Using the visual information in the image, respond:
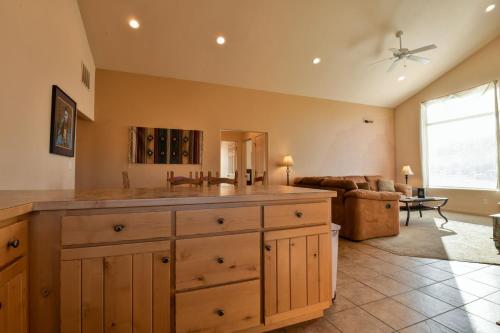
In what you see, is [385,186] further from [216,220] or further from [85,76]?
[85,76]

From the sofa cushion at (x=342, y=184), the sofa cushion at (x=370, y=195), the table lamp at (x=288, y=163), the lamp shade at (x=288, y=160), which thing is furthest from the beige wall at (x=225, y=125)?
the sofa cushion at (x=370, y=195)

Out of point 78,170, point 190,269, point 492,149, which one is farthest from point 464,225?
point 78,170

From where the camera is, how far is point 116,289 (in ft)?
3.94

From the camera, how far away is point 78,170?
4.43m

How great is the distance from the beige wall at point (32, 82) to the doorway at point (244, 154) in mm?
3756

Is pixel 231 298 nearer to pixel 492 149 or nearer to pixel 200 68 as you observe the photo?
pixel 200 68

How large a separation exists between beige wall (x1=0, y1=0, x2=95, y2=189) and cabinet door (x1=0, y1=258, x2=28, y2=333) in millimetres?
1096

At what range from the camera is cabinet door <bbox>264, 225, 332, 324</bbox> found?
4.95 ft

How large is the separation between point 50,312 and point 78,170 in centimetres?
403

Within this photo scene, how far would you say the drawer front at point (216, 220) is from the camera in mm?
1316

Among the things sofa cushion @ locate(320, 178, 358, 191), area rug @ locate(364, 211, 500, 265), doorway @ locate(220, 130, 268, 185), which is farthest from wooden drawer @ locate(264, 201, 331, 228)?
doorway @ locate(220, 130, 268, 185)

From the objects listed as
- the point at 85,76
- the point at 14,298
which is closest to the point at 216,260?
the point at 14,298

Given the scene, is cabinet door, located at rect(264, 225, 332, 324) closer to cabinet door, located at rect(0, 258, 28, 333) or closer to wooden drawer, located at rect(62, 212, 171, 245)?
wooden drawer, located at rect(62, 212, 171, 245)

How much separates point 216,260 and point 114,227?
57 centimetres
